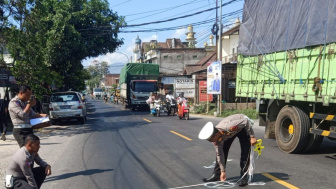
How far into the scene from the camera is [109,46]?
26922mm

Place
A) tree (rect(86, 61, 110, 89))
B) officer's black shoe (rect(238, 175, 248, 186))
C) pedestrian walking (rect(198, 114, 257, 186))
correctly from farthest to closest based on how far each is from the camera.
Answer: tree (rect(86, 61, 110, 89)) → officer's black shoe (rect(238, 175, 248, 186)) → pedestrian walking (rect(198, 114, 257, 186))

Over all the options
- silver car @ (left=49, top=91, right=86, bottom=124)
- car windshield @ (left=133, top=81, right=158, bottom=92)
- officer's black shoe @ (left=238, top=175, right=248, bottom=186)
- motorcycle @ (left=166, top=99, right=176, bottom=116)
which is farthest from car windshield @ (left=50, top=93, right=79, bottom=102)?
officer's black shoe @ (left=238, top=175, right=248, bottom=186)

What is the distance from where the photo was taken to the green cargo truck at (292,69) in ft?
24.4

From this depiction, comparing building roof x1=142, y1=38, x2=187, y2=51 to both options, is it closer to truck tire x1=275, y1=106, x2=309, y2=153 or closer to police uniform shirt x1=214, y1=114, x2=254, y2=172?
truck tire x1=275, y1=106, x2=309, y2=153

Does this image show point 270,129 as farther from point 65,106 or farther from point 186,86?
point 186,86

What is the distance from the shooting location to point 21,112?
6.15 m

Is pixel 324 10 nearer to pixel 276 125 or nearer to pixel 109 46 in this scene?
pixel 276 125

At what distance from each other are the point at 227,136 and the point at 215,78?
16466 mm

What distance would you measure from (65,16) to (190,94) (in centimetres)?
1103

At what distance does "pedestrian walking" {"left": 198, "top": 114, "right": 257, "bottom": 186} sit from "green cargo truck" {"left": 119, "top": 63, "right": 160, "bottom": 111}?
21.8 m

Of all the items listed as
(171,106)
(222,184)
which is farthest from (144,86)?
(222,184)

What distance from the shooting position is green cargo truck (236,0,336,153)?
7.44m

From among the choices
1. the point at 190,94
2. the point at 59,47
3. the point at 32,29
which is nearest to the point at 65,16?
the point at 59,47

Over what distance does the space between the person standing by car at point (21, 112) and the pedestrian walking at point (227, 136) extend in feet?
10.5
